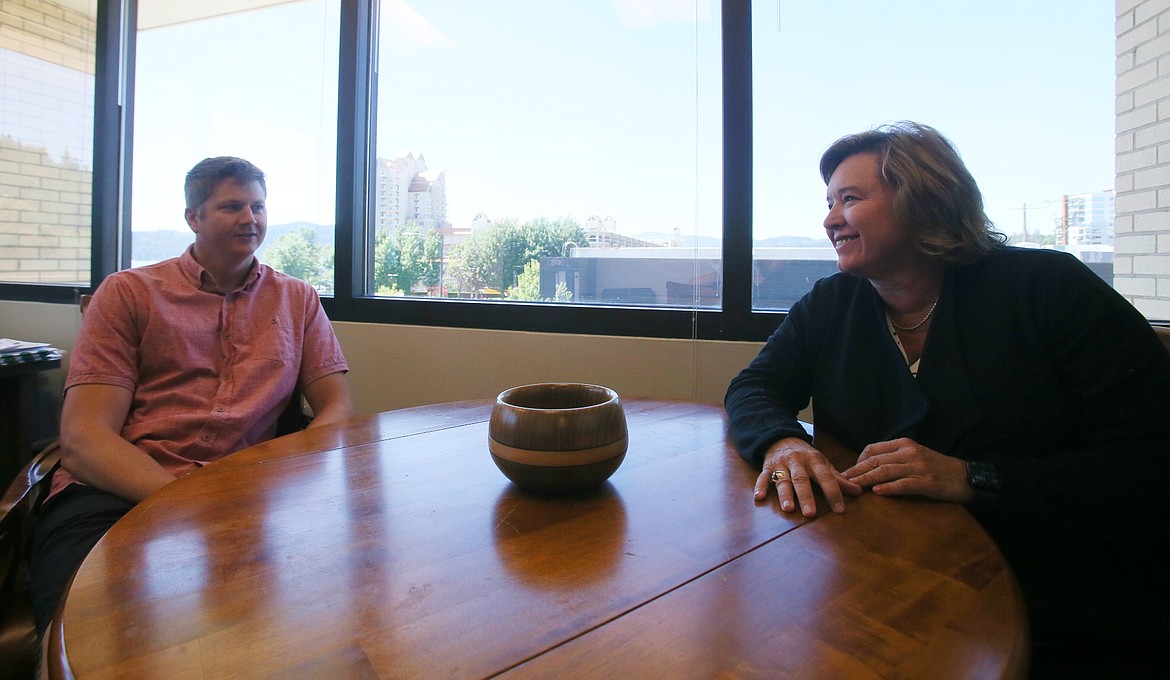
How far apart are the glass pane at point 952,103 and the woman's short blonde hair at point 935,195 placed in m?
0.58

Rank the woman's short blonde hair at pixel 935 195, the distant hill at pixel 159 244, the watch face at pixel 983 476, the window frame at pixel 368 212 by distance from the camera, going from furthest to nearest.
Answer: the distant hill at pixel 159 244 < the window frame at pixel 368 212 < the woman's short blonde hair at pixel 935 195 < the watch face at pixel 983 476

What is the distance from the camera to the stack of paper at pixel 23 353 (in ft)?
7.43

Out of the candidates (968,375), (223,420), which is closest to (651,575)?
(968,375)

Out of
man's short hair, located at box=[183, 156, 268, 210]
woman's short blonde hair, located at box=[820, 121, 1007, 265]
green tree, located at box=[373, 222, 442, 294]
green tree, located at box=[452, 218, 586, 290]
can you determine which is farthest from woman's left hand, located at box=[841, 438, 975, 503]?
green tree, located at box=[373, 222, 442, 294]

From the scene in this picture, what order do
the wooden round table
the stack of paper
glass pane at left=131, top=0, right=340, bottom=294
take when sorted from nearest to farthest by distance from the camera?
the wooden round table < the stack of paper < glass pane at left=131, top=0, right=340, bottom=294

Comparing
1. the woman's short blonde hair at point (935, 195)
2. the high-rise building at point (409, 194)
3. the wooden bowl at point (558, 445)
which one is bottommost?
the wooden bowl at point (558, 445)

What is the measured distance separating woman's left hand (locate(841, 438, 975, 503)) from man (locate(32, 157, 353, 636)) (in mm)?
1259

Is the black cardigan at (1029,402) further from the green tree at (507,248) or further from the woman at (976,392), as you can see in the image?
the green tree at (507,248)

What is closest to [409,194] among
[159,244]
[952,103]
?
[159,244]

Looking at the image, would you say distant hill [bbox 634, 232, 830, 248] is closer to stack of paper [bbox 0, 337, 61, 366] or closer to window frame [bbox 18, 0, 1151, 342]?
window frame [bbox 18, 0, 1151, 342]

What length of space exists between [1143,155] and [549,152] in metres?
1.77

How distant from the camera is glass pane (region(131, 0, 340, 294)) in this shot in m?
2.66

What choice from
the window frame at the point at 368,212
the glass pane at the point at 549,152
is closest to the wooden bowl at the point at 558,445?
the window frame at the point at 368,212

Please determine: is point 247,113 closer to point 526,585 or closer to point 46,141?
point 46,141
